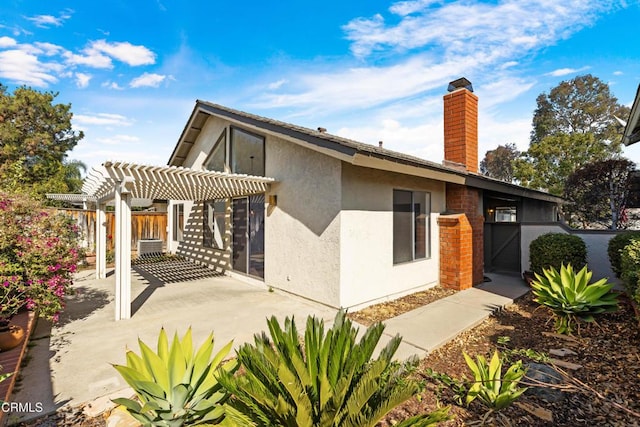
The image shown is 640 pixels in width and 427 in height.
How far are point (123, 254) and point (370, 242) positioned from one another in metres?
5.72

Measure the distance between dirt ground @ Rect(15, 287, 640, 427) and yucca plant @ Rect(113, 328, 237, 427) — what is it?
136 centimetres

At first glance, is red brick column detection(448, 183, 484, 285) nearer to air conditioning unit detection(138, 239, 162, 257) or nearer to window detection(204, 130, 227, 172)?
window detection(204, 130, 227, 172)

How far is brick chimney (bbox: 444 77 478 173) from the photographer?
430 inches

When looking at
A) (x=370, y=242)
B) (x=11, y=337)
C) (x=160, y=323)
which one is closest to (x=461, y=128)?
(x=370, y=242)

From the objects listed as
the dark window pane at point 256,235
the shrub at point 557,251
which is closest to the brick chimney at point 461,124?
the shrub at point 557,251

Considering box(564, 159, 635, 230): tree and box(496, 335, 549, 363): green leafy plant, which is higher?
box(564, 159, 635, 230): tree

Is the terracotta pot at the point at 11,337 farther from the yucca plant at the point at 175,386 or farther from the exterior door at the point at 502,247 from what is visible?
the exterior door at the point at 502,247

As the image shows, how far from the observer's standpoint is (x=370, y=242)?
24.2 ft

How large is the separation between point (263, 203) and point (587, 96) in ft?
132

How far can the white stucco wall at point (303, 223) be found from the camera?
6938 mm

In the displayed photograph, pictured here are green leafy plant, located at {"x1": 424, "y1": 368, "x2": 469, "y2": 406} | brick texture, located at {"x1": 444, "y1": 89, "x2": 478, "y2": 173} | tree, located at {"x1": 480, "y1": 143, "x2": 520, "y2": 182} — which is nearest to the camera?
green leafy plant, located at {"x1": 424, "y1": 368, "x2": 469, "y2": 406}

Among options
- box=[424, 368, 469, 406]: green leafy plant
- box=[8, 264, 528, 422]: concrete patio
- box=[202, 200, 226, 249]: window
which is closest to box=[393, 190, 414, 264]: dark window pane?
box=[8, 264, 528, 422]: concrete patio

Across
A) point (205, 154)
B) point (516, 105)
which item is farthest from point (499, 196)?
point (205, 154)

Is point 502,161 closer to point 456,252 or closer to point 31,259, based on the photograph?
point 456,252
